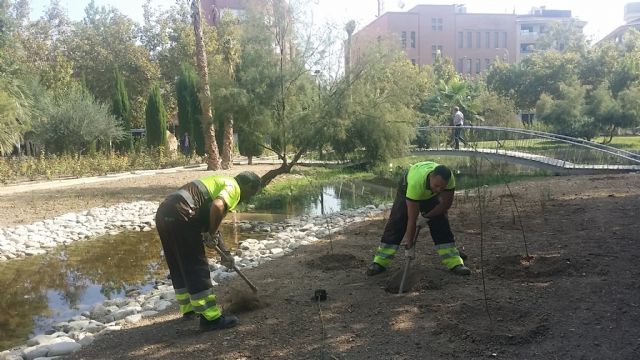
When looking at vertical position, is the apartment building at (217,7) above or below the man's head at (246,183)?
above

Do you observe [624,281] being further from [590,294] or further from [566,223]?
[566,223]

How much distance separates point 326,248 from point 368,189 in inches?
418

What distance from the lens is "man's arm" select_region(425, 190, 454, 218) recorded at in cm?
559

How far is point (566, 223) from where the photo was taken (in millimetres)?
8117

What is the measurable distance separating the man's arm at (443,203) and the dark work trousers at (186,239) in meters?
2.40

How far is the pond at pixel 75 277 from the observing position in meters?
6.62

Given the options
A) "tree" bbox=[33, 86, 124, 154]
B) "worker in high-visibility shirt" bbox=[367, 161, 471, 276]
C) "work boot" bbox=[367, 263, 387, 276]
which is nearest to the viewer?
"worker in high-visibility shirt" bbox=[367, 161, 471, 276]

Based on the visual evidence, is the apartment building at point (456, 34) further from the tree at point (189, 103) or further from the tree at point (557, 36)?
the tree at point (189, 103)

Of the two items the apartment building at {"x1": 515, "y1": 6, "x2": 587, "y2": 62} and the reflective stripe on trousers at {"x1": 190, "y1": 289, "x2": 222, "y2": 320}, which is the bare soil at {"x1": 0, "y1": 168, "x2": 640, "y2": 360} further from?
the apartment building at {"x1": 515, "y1": 6, "x2": 587, "y2": 62}

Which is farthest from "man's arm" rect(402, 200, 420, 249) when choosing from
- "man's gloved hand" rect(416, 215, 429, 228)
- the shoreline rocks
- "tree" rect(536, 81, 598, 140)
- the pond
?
"tree" rect(536, 81, 598, 140)

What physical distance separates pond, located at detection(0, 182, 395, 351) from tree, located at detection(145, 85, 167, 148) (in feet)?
57.2

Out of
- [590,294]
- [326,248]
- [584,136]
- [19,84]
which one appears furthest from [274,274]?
[584,136]

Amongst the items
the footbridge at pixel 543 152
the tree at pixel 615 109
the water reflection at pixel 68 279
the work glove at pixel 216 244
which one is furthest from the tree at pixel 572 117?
the work glove at pixel 216 244

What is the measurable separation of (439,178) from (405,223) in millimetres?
905
